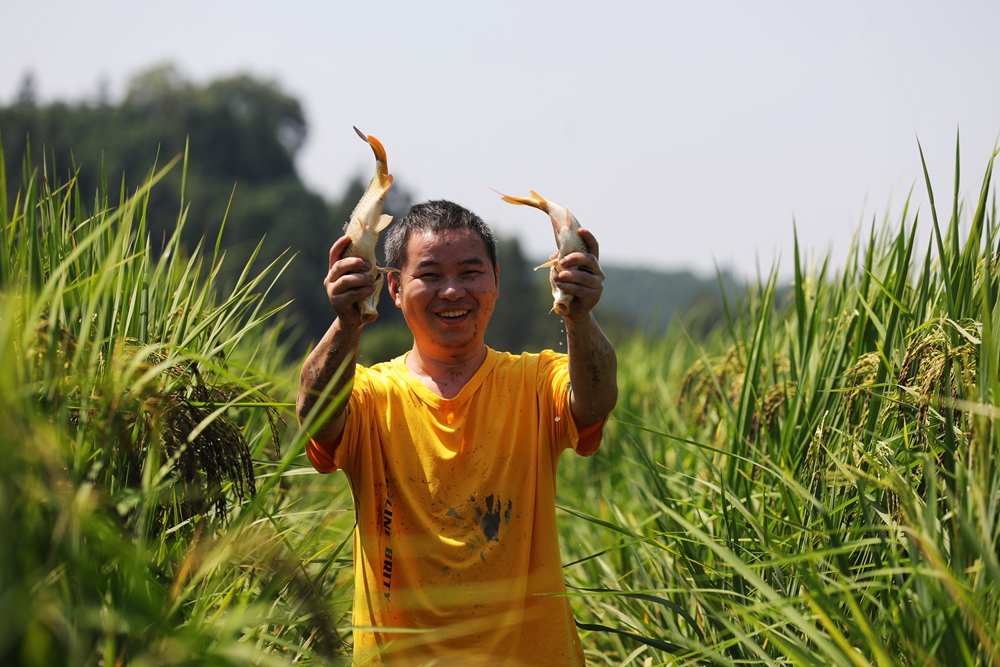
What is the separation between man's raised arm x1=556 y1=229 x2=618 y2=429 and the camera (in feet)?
6.39

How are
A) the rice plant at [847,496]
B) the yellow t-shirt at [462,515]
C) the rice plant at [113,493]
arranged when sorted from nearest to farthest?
the rice plant at [113,493], the rice plant at [847,496], the yellow t-shirt at [462,515]

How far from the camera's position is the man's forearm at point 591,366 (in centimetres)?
201

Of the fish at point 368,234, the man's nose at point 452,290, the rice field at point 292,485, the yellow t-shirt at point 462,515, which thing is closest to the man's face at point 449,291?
the man's nose at point 452,290

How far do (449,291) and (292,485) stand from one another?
65.2 inches

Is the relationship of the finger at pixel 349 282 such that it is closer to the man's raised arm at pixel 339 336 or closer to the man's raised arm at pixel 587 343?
the man's raised arm at pixel 339 336

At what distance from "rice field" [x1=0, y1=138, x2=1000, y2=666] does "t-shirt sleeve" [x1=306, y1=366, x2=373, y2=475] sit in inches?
5.5

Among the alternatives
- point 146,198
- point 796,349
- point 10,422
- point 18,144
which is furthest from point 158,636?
point 18,144

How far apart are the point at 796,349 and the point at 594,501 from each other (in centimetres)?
314

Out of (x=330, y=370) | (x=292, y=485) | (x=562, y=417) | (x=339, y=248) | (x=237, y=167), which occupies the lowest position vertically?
(x=292, y=485)

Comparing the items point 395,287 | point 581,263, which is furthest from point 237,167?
point 581,263

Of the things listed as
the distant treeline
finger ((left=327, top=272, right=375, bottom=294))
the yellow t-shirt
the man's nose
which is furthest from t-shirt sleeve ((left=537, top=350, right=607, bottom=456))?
the distant treeline

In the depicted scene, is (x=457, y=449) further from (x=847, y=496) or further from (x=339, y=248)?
(x=847, y=496)

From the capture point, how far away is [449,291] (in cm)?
217

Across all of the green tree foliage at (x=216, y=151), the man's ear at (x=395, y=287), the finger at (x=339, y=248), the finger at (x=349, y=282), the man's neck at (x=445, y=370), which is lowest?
the man's neck at (x=445, y=370)
